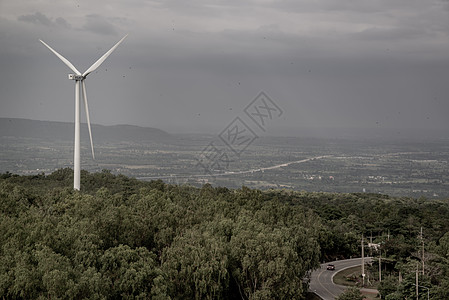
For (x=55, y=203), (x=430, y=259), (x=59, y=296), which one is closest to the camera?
(x=59, y=296)

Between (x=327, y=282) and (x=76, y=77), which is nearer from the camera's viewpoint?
(x=327, y=282)

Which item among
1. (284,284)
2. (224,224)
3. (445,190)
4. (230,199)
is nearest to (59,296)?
(284,284)

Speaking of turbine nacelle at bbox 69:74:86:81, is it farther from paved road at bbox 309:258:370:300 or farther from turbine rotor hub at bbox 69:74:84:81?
paved road at bbox 309:258:370:300

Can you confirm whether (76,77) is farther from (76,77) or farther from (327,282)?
(327,282)

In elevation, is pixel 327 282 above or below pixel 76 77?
below

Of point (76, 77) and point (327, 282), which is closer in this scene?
point (327, 282)

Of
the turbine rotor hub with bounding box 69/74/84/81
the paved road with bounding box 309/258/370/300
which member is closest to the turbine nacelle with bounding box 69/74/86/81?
the turbine rotor hub with bounding box 69/74/84/81

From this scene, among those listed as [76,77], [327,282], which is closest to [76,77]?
[76,77]

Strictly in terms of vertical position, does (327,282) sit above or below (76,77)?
below

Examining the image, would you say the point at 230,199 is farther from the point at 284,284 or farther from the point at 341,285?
the point at 284,284
